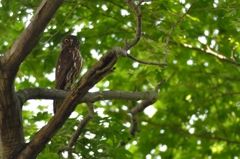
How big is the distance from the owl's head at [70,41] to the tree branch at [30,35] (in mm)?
3409

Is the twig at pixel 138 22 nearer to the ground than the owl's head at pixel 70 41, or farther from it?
farther from it

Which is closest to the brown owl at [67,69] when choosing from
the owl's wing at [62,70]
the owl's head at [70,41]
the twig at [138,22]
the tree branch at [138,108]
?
the owl's wing at [62,70]

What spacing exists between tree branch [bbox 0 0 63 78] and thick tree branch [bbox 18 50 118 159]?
1.40 ft

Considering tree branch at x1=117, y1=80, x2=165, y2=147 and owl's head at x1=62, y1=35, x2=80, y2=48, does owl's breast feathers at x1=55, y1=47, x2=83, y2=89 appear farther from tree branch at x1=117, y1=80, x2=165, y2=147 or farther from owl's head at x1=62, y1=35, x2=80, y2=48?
tree branch at x1=117, y1=80, x2=165, y2=147

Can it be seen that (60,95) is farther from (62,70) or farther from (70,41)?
(70,41)

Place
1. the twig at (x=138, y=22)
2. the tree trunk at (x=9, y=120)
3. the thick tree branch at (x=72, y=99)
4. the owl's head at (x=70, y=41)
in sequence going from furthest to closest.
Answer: the owl's head at (x=70, y=41) → the twig at (x=138, y=22) → the tree trunk at (x=9, y=120) → the thick tree branch at (x=72, y=99)

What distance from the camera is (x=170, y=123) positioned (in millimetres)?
8664

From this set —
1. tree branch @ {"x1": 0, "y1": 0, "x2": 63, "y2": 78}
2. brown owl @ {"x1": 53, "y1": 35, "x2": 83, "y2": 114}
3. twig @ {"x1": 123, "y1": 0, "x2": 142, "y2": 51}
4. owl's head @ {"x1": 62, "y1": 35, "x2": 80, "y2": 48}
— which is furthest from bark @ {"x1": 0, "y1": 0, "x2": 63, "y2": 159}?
owl's head @ {"x1": 62, "y1": 35, "x2": 80, "y2": 48}

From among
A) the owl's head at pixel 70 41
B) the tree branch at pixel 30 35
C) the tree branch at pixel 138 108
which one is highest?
the tree branch at pixel 30 35

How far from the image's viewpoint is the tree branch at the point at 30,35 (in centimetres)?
350

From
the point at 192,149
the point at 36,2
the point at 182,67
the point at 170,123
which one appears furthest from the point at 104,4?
the point at 192,149

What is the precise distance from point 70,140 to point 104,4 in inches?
103

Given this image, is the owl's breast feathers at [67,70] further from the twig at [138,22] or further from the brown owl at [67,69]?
the twig at [138,22]

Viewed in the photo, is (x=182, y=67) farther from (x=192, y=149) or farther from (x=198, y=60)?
(x=192, y=149)
